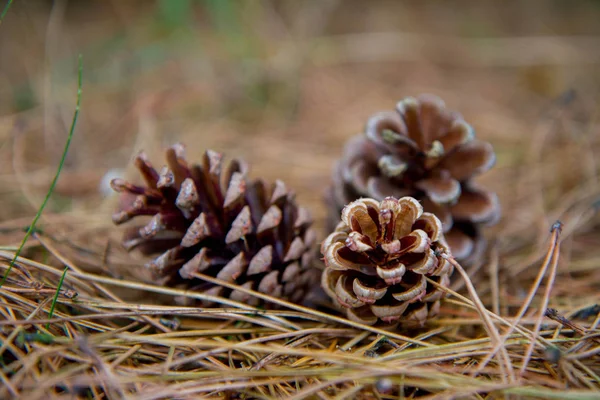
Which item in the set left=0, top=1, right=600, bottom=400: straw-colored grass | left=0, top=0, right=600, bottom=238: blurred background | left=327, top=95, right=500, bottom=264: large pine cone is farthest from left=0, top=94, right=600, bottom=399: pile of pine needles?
left=0, top=0, right=600, bottom=238: blurred background

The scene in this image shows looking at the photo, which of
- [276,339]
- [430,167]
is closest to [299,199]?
[430,167]

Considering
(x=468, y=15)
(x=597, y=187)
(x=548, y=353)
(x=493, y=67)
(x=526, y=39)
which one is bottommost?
(x=548, y=353)

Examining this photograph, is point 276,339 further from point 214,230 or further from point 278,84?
point 278,84

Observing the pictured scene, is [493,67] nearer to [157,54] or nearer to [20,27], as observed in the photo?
[157,54]

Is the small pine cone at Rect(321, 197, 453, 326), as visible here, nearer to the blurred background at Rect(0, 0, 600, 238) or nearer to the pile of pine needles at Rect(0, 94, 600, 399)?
the pile of pine needles at Rect(0, 94, 600, 399)

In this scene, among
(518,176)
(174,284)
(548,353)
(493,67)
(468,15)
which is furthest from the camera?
(468,15)

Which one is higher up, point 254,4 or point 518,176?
point 254,4

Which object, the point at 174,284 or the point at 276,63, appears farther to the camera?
the point at 276,63

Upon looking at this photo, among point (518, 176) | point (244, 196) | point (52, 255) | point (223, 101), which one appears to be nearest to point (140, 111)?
point (223, 101)
